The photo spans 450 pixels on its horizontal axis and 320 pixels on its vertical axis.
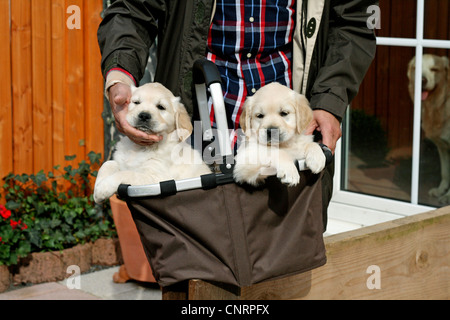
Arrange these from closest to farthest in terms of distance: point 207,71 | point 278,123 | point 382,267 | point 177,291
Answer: point 207,71 < point 177,291 < point 278,123 < point 382,267

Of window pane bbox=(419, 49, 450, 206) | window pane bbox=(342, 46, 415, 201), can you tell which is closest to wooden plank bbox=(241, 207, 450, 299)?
window pane bbox=(419, 49, 450, 206)

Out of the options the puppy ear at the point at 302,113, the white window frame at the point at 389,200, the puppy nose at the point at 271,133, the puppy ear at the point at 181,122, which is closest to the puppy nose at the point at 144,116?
the puppy ear at the point at 181,122

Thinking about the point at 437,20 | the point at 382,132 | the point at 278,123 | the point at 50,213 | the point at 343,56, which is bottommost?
the point at 50,213

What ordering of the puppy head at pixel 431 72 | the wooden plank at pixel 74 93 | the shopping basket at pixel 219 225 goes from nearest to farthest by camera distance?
the shopping basket at pixel 219 225 < the puppy head at pixel 431 72 < the wooden plank at pixel 74 93

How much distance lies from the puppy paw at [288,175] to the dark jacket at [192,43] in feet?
1.89

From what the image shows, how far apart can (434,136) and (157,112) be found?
2608 mm

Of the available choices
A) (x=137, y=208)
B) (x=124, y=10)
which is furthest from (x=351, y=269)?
(x=124, y=10)

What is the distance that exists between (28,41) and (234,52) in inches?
111

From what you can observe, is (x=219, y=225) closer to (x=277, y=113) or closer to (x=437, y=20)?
(x=277, y=113)

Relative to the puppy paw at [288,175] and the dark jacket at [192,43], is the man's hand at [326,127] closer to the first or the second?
the dark jacket at [192,43]

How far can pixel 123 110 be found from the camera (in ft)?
8.22

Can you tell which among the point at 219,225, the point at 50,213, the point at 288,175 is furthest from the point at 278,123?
the point at 50,213

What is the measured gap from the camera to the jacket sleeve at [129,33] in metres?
2.54

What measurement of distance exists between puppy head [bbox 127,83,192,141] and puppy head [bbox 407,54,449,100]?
7.73ft
